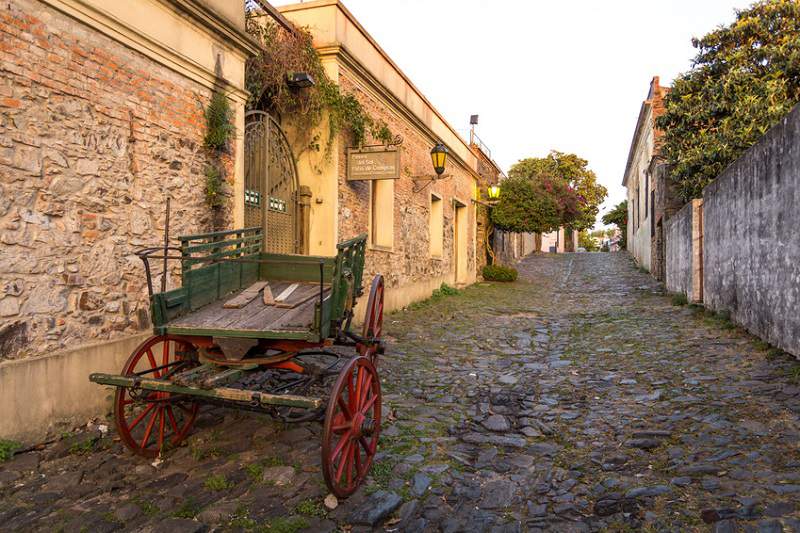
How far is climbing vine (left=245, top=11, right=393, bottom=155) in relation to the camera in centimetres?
768

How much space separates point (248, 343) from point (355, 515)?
1.34 metres

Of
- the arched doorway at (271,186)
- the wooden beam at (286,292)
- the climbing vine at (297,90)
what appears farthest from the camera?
the climbing vine at (297,90)

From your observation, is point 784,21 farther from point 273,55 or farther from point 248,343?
point 248,343

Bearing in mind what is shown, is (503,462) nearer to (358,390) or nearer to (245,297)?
(358,390)

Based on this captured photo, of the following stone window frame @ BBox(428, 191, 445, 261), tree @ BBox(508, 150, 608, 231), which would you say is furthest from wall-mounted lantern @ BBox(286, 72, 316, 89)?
tree @ BBox(508, 150, 608, 231)

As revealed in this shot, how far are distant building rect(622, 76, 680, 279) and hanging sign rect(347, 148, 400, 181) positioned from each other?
955 cm

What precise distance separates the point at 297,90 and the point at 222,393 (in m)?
6.19

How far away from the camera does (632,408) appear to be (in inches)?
188

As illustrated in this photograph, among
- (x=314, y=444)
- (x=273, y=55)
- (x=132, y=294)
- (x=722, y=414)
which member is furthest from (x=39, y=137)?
(x=722, y=414)

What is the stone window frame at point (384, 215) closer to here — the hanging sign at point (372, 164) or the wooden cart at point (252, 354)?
the hanging sign at point (372, 164)

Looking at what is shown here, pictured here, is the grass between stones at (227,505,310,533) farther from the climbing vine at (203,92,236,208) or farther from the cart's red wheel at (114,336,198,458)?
the climbing vine at (203,92,236,208)

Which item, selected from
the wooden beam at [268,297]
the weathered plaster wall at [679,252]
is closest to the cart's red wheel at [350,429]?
the wooden beam at [268,297]

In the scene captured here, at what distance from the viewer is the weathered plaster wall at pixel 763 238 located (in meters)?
5.47

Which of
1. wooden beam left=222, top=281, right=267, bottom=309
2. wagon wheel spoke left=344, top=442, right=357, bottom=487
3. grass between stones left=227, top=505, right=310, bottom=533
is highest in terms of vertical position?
wooden beam left=222, top=281, right=267, bottom=309
